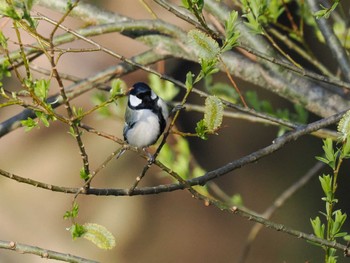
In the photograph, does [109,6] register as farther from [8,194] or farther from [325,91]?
[325,91]

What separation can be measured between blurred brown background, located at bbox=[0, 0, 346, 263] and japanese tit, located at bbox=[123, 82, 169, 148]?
322 cm

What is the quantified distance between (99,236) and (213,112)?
0.53 metres

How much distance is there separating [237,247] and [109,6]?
261cm

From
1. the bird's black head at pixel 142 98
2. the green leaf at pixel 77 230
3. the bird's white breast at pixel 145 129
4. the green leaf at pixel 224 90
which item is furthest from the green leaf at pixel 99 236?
the green leaf at pixel 224 90

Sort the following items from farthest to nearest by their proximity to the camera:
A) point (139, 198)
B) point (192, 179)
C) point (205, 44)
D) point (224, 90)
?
point (139, 198)
point (224, 90)
point (192, 179)
point (205, 44)

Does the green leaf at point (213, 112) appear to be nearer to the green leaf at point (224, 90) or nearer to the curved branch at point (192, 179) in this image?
the curved branch at point (192, 179)

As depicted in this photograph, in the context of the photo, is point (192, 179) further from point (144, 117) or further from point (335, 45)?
point (335, 45)

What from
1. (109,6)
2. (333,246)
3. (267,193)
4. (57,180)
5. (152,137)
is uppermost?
(109,6)

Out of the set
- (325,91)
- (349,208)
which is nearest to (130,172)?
(349,208)

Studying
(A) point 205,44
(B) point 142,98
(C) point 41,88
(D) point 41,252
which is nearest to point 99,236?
(D) point 41,252

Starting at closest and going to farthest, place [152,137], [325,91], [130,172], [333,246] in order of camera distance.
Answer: [333,246]
[152,137]
[325,91]
[130,172]

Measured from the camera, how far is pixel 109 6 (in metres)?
7.52

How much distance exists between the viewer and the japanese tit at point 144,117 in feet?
12.3

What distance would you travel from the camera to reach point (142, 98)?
3.89 meters
